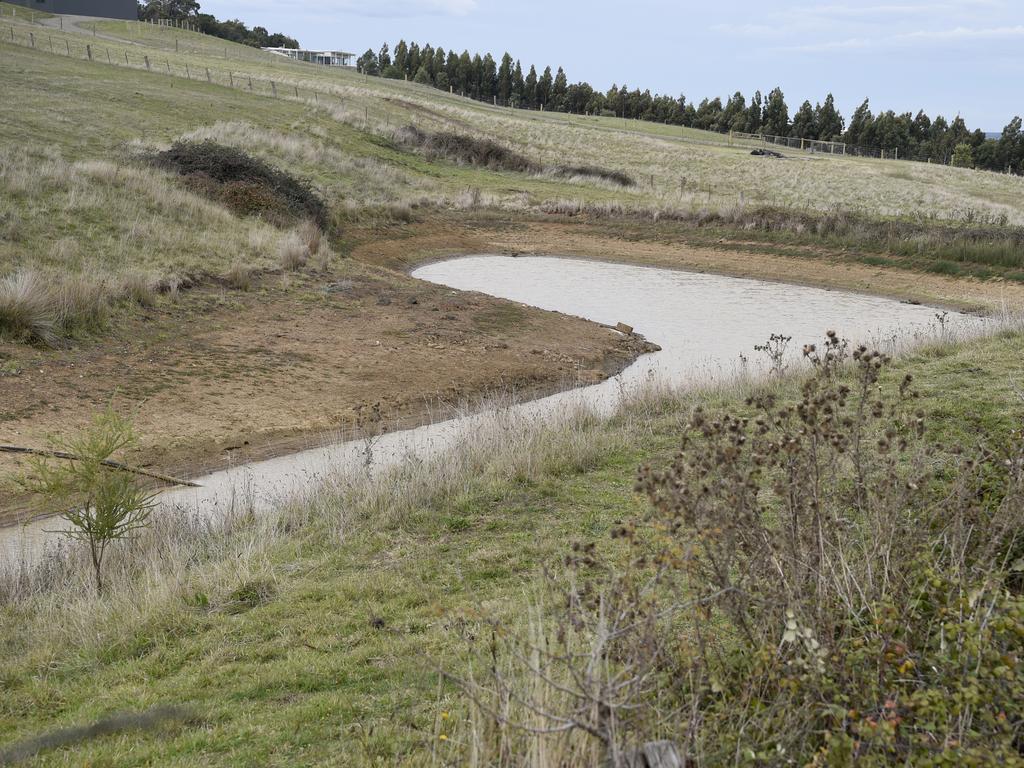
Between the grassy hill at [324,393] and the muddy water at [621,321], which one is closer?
the grassy hill at [324,393]

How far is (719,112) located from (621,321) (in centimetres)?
9648

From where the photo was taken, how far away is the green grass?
14.2 ft

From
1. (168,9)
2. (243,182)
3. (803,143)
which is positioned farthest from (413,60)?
(243,182)

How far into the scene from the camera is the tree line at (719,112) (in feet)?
307

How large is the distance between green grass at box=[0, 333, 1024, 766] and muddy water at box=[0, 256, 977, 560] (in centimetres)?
194

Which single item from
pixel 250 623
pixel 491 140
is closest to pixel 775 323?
pixel 250 623

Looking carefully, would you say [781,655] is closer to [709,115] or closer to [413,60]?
[709,115]

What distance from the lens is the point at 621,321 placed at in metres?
21.3

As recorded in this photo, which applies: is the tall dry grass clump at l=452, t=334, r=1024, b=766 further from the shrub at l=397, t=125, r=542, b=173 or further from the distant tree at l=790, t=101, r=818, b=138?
the distant tree at l=790, t=101, r=818, b=138

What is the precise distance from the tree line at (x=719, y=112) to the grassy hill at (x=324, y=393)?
57.4m

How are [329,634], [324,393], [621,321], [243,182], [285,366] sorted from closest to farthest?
[329,634] < [324,393] < [285,366] < [621,321] < [243,182]

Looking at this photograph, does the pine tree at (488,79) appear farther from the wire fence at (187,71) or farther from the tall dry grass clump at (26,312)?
the tall dry grass clump at (26,312)

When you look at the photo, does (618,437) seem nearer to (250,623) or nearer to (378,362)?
(250,623)

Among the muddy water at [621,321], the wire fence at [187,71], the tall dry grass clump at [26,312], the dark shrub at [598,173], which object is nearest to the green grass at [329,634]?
the muddy water at [621,321]
